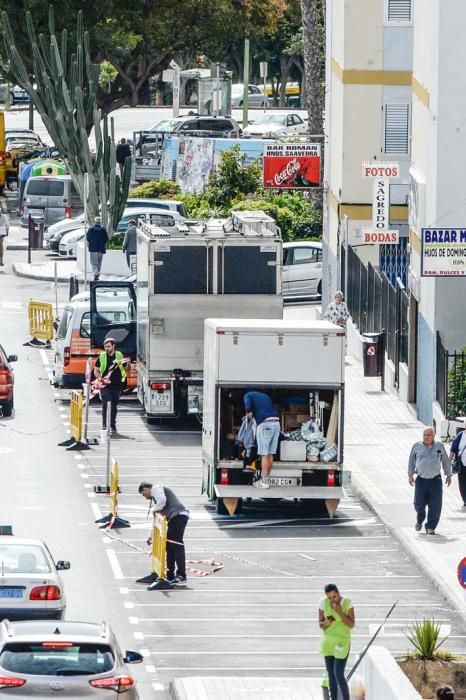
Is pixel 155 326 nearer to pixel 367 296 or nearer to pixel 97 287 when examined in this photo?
pixel 97 287

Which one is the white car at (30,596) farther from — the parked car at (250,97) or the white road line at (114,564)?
the parked car at (250,97)

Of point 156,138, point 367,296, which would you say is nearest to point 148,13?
point 156,138

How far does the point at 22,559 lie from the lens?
20.2 metres

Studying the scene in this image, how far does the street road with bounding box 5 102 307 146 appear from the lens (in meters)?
96.8

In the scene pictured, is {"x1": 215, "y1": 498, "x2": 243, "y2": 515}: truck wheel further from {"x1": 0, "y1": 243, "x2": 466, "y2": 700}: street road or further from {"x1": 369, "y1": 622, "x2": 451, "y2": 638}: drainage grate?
{"x1": 369, "y1": 622, "x2": 451, "y2": 638}: drainage grate

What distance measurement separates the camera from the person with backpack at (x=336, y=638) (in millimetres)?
17688

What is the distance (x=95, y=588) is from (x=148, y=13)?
55.0m

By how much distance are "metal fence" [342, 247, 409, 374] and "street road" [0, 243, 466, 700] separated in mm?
6010

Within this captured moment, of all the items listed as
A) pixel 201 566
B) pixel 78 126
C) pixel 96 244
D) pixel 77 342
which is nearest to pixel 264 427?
pixel 201 566

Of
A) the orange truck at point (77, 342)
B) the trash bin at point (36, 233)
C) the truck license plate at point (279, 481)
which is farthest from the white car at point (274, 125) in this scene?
the truck license plate at point (279, 481)

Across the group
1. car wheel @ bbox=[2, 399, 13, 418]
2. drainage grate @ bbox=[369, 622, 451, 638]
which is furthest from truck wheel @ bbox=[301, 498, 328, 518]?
car wheel @ bbox=[2, 399, 13, 418]

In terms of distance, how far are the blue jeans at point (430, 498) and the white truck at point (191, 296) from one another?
8345 mm

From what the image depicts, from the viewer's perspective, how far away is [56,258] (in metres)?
57.4

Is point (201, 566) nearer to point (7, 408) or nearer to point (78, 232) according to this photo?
point (7, 408)
